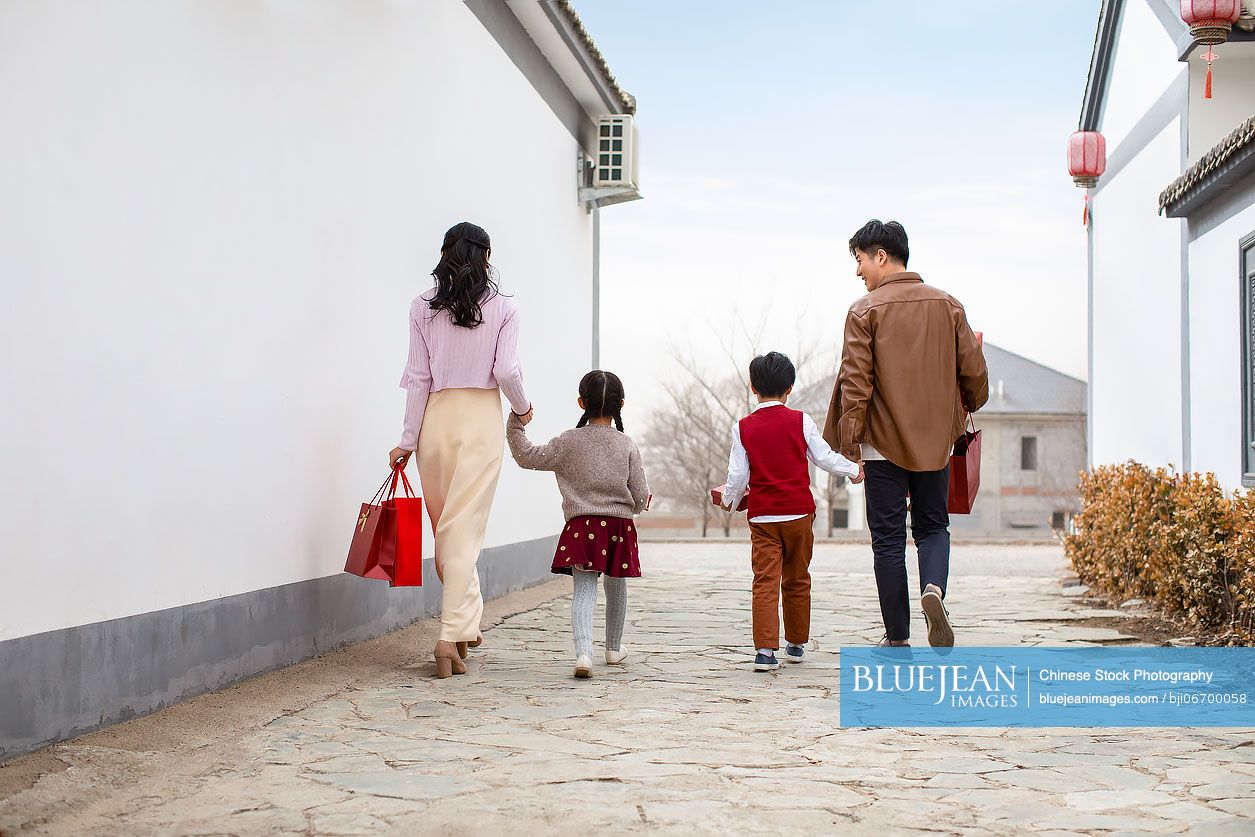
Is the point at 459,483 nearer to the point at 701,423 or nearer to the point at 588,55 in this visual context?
the point at 588,55

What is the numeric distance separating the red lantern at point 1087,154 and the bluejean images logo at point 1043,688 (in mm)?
7902

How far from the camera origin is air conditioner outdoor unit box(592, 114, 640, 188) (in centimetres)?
1150

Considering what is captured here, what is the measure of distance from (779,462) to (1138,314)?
691 cm

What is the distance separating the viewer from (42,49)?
3.53 meters

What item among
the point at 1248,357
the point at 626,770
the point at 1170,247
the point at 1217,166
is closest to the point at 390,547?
the point at 626,770

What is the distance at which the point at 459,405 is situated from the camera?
208 inches

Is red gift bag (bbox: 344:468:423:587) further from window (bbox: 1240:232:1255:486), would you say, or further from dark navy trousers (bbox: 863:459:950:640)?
window (bbox: 1240:232:1255:486)

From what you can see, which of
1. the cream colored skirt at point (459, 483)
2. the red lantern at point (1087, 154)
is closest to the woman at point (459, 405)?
the cream colored skirt at point (459, 483)

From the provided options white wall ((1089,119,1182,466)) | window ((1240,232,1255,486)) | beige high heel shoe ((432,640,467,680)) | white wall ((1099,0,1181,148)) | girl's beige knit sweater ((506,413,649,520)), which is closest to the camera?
beige high heel shoe ((432,640,467,680))

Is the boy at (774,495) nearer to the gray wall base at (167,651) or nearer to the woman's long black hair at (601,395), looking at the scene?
the woman's long black hair at (601,395)

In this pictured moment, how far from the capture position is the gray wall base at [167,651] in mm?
3475

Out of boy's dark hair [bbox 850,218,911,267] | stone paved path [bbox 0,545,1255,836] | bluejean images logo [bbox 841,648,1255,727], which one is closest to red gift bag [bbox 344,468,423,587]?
stone paved path [bbox 0,545,1255,836]

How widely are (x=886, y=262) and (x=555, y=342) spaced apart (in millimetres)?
5298

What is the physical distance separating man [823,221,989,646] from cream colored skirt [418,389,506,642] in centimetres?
153
